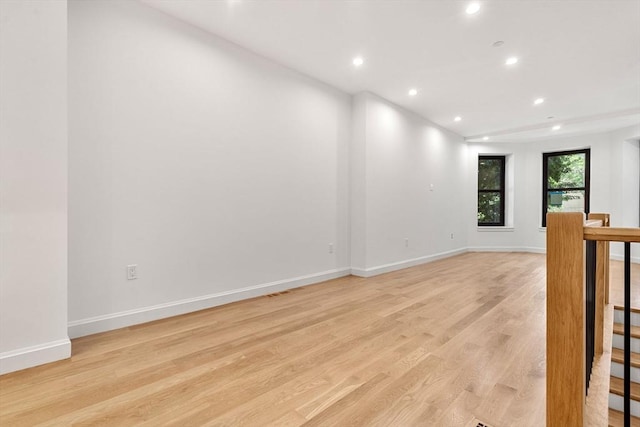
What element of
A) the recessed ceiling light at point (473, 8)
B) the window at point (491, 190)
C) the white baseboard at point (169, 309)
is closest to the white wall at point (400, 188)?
the window at point (491, 190)

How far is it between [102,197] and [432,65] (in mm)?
3679

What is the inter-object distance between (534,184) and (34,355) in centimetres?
876

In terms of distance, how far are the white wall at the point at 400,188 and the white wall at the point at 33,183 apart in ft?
10.9

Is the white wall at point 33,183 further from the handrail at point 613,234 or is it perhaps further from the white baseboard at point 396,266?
the white baseboard at point 396,266

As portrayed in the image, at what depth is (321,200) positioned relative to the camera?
412 centimetres

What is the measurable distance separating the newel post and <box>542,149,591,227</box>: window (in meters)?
7.27

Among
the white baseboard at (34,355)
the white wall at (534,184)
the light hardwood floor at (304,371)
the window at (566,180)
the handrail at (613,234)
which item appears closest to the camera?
the handrail at (613,234)

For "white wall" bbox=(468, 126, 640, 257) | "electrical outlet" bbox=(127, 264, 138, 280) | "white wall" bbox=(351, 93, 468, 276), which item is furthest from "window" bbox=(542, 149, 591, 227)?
"electrical outlet" bbox=(127, 264, 138, 280)

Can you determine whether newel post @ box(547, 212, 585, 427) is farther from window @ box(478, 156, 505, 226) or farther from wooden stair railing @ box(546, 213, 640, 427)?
window @ box(478, 156, 505, 226)

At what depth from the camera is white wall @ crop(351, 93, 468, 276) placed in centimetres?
445

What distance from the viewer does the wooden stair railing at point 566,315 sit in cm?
94

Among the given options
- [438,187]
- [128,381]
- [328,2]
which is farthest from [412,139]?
[128,381]

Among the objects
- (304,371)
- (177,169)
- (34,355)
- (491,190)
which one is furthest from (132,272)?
(491,190)

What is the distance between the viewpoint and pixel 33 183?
1910mm
